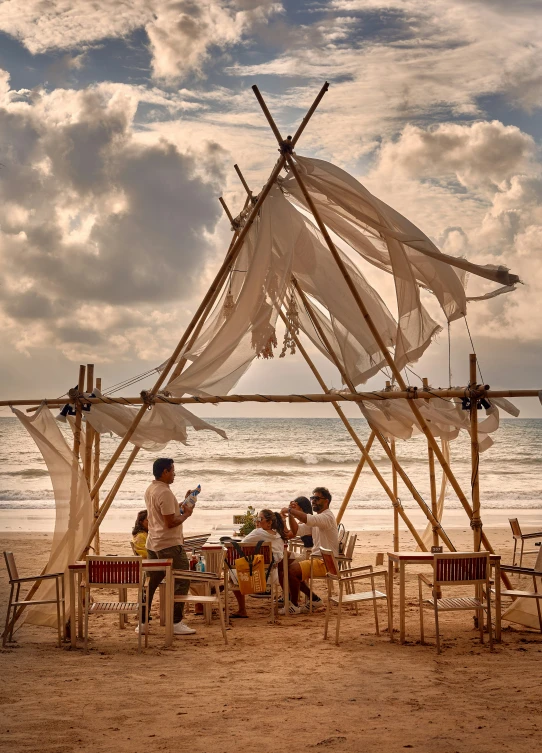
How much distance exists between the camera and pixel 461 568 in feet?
23.3

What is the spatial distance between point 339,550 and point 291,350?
2286 mm

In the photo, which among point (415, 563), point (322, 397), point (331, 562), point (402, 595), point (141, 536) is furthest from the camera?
point (141, 536)

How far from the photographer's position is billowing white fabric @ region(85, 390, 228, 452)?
8.16m

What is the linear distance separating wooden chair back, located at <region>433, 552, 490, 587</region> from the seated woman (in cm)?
204

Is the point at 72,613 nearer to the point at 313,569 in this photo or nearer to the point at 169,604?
the point at 169,604

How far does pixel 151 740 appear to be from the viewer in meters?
4.92

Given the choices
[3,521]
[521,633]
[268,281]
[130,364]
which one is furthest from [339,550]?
[130,364]

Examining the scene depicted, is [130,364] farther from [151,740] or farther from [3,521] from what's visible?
[151,740]

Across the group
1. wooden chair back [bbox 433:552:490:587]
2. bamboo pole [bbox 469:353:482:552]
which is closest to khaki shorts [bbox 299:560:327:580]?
bamboo pole [bbox 469:353:482:552]

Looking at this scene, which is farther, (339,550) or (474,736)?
(339,550)

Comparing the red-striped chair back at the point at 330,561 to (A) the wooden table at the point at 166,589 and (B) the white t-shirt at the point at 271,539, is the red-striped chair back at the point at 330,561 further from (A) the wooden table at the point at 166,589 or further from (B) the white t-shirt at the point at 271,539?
(A) the wooden table at the point at 166,589

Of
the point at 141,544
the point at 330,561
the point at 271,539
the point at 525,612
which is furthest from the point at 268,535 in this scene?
the point at 525,612

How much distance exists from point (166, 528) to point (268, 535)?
1.20 metres

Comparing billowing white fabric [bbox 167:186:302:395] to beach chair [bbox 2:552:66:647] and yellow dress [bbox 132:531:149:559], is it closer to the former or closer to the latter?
yellow dress [bbox 132:531:149:559]
